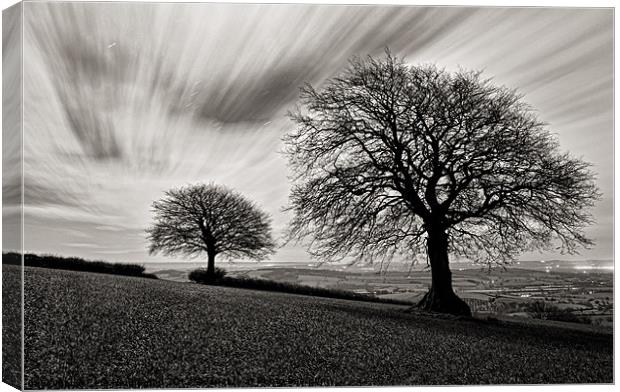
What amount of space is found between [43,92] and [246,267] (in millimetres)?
2754

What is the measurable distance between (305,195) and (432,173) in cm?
147

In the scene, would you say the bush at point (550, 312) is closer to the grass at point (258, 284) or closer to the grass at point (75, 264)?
the grass at point (258, 284)

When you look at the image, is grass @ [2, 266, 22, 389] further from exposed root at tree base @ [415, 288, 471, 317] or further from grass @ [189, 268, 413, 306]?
exposed root at tree base @ [415, 288, 471, 317]

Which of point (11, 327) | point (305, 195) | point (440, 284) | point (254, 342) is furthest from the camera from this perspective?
point (440, 284)

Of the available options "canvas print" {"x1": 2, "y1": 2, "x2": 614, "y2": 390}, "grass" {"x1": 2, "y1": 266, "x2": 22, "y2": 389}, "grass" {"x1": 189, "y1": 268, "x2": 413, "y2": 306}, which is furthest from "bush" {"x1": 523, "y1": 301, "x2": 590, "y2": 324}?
"grass" {"x1": 2, "y1": 266, "x2": 22, "y2": 389}

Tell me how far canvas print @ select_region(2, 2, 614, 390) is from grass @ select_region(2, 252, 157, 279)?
2 cm

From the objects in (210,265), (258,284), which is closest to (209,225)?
(210,265)

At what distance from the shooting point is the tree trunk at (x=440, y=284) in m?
7.84

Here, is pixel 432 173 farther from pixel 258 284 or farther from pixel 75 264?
pixel 75 264

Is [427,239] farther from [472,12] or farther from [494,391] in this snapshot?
[472,12]

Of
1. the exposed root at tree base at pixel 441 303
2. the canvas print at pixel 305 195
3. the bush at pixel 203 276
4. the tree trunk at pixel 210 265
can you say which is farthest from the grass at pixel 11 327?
the exposed root at tree base at pixel 441 303

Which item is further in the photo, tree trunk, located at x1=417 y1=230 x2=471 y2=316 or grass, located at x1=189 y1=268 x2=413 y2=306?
tree trunk, located at x1=417 y1=230 x2=471 y2=316

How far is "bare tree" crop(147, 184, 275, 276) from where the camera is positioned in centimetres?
744

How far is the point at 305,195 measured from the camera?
7.73m
